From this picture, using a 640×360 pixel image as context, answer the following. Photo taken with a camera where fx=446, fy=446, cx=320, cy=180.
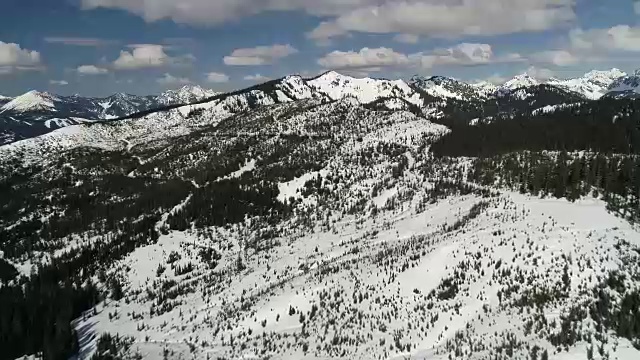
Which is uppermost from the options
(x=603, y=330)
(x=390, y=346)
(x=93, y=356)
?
(x=603, y=330)

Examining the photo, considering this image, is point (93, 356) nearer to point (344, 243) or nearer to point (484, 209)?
point (344, 243)

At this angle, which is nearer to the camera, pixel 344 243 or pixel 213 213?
pixel 344 243

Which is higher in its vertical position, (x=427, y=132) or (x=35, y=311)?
(x=427, y=132)

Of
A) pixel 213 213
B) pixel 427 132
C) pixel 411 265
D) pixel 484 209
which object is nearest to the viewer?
pixel 411 265

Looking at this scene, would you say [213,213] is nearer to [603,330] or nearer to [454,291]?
[454,291]

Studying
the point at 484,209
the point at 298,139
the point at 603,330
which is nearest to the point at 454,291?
the point at 603,330

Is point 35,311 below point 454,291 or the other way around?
below

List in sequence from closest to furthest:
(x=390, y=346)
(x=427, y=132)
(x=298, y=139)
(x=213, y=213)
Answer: (x=390, y=346) → (x=213, y=213) → (x=427, y=132) → (x=298, y=139)

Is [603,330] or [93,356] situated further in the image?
[93,356]

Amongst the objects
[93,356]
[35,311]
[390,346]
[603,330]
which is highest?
[603,330]

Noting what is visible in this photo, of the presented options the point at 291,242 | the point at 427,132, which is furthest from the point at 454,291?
the point at 427,132
